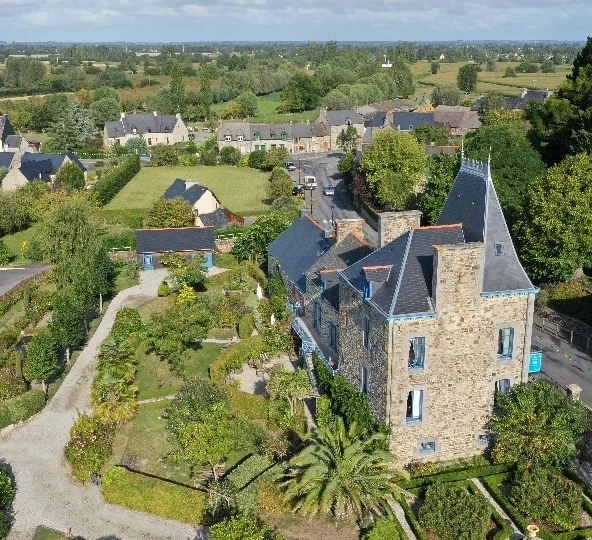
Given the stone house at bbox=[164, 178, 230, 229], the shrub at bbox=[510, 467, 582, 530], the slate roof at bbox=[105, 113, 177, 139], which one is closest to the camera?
the shrub at bbox=[510, 467, 582, 530]

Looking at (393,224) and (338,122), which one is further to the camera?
(338,122)

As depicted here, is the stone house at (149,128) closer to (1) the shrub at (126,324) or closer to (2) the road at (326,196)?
(2) the road at (326,196)

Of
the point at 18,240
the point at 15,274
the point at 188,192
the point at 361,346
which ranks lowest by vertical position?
the point at 18,240

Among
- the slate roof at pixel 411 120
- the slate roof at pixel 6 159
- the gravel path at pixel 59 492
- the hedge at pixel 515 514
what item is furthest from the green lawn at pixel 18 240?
the slate roof at pixel 411 120

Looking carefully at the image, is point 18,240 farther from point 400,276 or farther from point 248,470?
point 400,276

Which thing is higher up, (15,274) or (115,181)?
(115,181)

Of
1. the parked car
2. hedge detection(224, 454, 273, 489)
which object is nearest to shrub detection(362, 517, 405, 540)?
hedge detection(224, 454, 273, 489)

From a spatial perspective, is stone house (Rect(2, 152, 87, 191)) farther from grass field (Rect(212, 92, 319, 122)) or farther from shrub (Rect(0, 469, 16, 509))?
shrub (Rect(0, 469, 16, 509))

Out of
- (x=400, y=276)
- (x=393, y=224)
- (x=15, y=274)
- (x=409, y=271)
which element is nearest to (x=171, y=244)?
(x=15, y=274)
